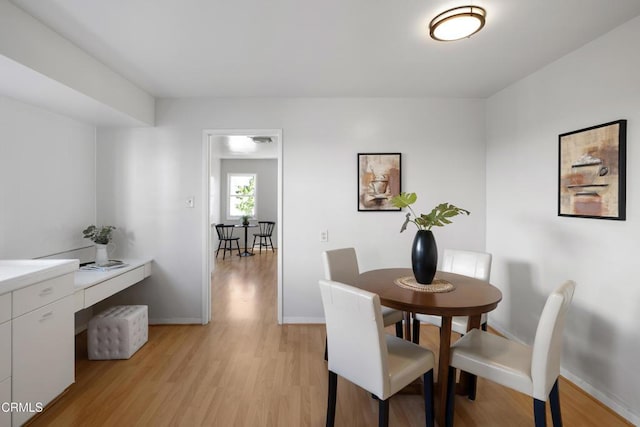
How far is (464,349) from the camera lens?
1.76 m

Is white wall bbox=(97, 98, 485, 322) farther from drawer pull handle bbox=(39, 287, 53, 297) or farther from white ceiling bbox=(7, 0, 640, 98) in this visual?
drawer pull handle bbox=(39, 287, 53, 297)

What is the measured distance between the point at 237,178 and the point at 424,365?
7652mm

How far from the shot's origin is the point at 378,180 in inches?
133

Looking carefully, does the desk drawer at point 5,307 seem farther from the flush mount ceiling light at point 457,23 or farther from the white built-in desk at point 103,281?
the flush mount ceiling light at point 457,23

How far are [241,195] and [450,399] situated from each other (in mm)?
7580

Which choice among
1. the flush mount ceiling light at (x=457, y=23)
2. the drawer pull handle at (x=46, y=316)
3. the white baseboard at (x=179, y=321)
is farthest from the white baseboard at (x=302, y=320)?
the flush mount ceiling light at (x=457, y=23)

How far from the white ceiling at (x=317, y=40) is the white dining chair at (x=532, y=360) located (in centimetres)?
165

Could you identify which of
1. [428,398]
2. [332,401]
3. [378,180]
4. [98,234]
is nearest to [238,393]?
[332,401]

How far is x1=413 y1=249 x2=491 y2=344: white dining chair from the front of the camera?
236cm

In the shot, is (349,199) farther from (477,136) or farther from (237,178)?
(237,178)

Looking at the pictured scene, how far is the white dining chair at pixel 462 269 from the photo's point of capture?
236cm

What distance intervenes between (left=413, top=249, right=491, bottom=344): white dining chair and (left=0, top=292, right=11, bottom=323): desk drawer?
260cm

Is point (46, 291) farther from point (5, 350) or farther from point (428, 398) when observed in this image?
point (428, 398)

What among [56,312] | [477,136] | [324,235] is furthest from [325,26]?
[56,312]
